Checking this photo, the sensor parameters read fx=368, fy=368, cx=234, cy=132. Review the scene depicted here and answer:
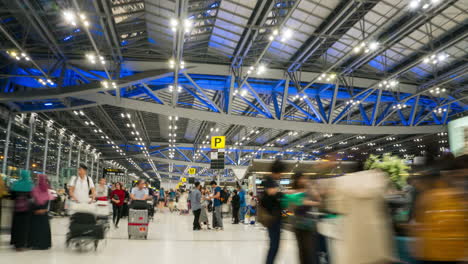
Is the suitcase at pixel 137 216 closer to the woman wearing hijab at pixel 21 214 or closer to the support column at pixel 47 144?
the woman wearing hijab at pixel 21 214

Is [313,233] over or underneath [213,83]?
underneath

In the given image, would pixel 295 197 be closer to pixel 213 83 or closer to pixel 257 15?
pixel 257 15

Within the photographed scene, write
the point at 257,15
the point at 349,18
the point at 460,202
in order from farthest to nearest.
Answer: the point at 349,18, the point at 257,15, the point at 460,202

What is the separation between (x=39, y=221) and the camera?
7801mm

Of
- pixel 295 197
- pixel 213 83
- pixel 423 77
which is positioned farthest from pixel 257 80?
pixel 295 197

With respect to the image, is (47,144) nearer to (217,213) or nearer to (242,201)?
(242,201)

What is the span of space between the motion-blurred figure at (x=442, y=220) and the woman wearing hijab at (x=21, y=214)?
24.9 ft

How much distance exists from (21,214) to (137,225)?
3.34m

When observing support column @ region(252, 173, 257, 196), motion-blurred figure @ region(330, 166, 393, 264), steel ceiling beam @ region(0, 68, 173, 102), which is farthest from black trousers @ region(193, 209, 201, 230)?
motion-blurred figure @ region(330, 166, 393, 264)

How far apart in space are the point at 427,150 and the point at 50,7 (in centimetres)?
1403

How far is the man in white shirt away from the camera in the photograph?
7641mm

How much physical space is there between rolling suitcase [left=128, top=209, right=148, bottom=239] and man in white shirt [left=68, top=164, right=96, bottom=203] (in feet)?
9.63

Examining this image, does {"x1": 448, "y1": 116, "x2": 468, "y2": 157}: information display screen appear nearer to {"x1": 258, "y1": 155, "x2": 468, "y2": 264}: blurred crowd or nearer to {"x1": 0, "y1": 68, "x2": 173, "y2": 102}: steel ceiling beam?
{"x1": 258, "y1": 155, "x2": 468, "y2": 264}: blurred crowd

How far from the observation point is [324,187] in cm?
471
